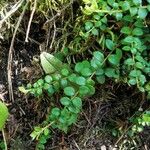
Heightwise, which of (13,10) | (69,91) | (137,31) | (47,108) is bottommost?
(47,108)

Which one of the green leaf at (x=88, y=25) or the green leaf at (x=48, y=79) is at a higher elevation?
the green leaf at (x=88, y=25)

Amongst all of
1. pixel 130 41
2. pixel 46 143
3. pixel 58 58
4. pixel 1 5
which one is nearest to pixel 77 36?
pixel 58 58

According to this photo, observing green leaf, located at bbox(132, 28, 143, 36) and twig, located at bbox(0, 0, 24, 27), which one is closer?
green leaf, located at bbox(132, 28, 143, 36)

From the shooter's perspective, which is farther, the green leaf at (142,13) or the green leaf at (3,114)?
the green leaf at (3,114)

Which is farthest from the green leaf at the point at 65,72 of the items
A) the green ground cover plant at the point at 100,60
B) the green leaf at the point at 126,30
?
the green leaf at the point at 126,30

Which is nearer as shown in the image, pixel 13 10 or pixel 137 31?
pixel 137 31

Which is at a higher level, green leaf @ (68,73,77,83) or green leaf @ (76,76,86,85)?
green leaf @ (68,73,77,83)

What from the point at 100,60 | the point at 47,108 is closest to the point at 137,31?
the point at 100,60

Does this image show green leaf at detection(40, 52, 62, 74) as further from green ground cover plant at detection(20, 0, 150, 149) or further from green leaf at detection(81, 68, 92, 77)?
green leaf at detection(81, 68, 92, 77)

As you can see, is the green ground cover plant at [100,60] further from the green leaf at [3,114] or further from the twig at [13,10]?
the twig at [13,10]

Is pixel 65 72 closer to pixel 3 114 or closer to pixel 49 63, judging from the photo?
pixel 49 63

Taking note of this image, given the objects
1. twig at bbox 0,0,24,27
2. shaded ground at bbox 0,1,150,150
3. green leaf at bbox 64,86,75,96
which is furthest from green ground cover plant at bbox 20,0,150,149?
twig at bbox 0,0,24,27
